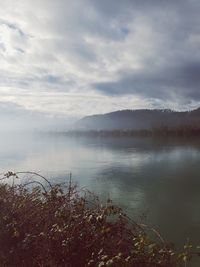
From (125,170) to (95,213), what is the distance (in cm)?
2596

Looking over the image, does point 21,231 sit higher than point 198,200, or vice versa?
point 21,231

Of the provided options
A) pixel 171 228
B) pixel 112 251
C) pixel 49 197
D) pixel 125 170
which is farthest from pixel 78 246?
pixel 125 170

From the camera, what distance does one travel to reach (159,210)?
56.3 ft

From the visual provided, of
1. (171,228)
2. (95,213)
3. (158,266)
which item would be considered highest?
(95,213)

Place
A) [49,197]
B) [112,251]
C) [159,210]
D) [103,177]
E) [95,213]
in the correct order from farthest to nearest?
[103,177] < [159,210] < [49,197] < [95,213] < [112,251]

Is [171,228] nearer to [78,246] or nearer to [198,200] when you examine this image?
[198,200]

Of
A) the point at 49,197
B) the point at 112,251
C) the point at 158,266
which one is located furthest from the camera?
the point at 49,197

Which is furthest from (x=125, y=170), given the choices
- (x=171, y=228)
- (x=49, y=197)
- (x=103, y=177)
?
(x=49, y=197)

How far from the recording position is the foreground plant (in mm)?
5254

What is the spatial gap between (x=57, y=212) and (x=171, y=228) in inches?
348

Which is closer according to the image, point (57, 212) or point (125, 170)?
point (57, 212)

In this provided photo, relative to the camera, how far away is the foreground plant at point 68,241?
5254 mm

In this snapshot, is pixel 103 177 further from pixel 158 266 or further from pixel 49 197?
pixel 158 266

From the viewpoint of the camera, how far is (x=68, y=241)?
5.77 m
